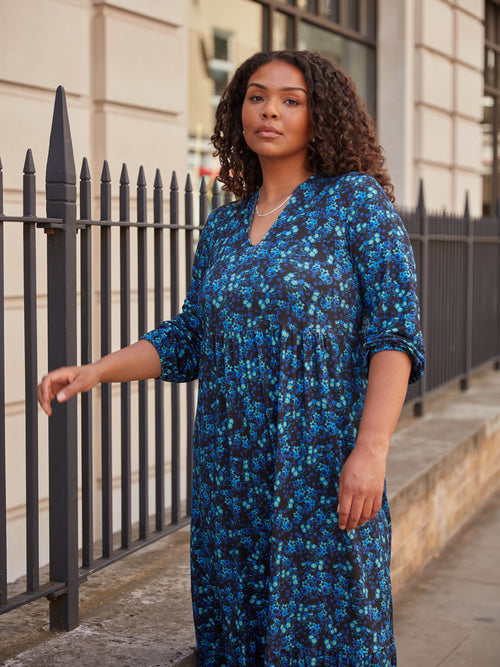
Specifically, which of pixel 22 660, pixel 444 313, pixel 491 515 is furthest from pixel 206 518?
pixel 444 313

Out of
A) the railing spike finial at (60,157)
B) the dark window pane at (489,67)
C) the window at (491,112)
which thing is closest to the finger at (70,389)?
the railing spike finial at (60,157)

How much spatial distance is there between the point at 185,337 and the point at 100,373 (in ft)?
1.06

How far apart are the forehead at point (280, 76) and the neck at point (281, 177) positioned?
19 cm

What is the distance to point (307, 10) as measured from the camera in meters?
8.37

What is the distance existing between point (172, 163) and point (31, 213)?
8.73 feet

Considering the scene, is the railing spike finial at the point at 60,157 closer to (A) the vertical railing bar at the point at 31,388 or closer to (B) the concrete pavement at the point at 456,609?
(A) the vertical railing bar at the point at 31,388

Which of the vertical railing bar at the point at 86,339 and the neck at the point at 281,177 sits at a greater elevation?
the neck at the point at 281,177

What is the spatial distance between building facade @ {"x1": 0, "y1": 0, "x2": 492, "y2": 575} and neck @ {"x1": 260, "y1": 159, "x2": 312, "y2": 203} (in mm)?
2173

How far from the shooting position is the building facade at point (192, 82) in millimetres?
4453

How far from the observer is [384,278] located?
2201 millimetres

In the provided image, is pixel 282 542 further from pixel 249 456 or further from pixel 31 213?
pixel 31 213

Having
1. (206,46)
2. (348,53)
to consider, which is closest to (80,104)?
(206,46)

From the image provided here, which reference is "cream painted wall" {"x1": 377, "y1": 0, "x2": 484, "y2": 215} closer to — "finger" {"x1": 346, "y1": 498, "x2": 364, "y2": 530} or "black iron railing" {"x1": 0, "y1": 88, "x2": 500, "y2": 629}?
"black iron railing" {"x1": 0, "y1": 88, "x2": 500, "y2": 629}

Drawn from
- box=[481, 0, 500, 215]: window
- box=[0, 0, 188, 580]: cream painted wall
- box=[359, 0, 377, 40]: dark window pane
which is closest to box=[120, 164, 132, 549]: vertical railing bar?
box=[0, 0, 188, 580]: cream painted wall
